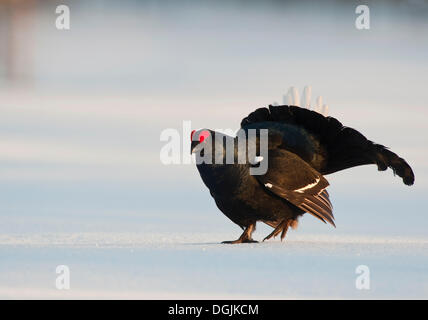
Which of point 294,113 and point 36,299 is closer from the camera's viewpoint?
point 36,299

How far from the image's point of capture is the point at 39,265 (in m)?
4.78

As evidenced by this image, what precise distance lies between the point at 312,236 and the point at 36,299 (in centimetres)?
241

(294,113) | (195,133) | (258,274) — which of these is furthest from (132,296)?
(294,113)

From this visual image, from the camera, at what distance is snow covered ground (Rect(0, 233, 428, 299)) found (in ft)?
13.9

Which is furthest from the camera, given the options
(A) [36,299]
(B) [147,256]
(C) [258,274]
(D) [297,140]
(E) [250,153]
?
(D) [297,140]

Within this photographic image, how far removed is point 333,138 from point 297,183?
52 centimetres

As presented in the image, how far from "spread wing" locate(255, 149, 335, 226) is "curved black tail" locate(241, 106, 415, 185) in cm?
27

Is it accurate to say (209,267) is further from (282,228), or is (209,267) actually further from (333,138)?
(333,138)

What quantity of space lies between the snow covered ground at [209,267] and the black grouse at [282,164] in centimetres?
21

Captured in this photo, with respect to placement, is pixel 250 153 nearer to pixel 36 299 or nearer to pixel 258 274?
pixel 258 274

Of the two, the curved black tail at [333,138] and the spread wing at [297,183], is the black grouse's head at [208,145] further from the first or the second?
the curved black tail at [333,138]

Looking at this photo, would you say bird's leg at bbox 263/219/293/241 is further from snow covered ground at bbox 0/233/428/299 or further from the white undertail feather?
the white undertail feather

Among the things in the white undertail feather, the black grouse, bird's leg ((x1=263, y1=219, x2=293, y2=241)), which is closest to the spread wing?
the black grouse

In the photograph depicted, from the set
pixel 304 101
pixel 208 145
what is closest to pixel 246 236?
pixel 208 145
